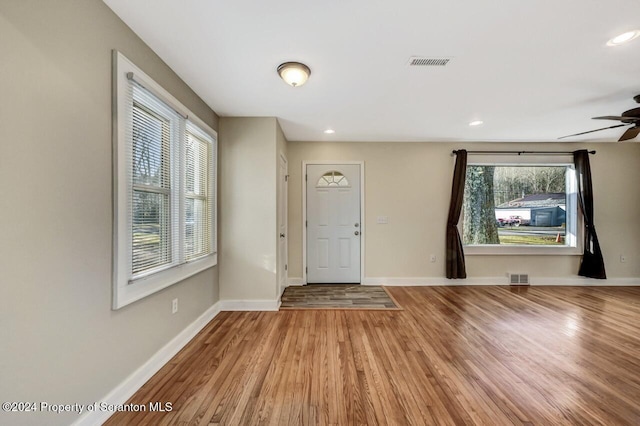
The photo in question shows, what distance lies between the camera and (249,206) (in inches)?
123

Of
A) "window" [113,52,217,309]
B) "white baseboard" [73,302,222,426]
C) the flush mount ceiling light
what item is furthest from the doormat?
the flush mount ceiling light

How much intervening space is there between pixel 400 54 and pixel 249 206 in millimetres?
2251

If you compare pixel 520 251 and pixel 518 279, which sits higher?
pixel 520 251

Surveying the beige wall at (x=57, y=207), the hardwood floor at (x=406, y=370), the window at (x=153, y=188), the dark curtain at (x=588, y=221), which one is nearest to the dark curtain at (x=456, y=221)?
the hardwood floor at (x=406, y=370)

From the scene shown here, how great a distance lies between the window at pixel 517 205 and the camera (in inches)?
171

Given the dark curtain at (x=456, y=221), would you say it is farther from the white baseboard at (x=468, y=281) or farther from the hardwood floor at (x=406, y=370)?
the hardwood floor at (x=406, y=370)

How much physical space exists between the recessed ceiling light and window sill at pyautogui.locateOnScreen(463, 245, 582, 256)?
123 inches

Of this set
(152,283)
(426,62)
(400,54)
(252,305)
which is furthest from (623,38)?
(252,305)

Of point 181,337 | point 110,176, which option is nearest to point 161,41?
point 110,176

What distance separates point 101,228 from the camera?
1460 millimetres

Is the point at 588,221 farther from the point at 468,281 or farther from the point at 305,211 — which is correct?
the point at 305,211

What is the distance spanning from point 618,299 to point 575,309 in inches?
41.2

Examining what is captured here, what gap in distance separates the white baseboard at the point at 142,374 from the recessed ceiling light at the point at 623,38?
13.3 feet

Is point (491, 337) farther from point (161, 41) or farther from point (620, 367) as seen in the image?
point (161, 41)
